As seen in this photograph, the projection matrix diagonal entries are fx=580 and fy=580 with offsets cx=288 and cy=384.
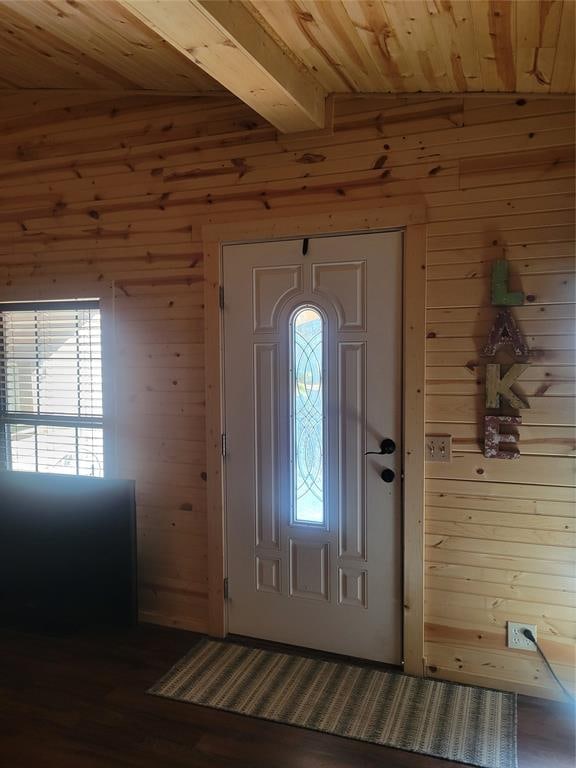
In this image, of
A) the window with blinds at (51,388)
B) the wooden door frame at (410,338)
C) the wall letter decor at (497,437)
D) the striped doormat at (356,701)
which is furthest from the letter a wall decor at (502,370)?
the window with blinds at (51,388)

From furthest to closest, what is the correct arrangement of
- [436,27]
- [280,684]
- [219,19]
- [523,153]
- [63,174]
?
[63,174], [280,684], [523,153], [436,27], [219,19]

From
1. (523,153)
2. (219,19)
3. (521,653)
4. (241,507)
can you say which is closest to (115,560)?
(241,507)

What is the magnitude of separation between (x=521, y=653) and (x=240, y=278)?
7.36ft

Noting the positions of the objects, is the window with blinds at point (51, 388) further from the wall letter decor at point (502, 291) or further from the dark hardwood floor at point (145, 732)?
the wall letter decor at point (502, 291)

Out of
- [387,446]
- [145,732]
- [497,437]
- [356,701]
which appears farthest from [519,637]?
[145,732]

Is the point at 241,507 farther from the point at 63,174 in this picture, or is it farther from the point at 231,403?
the point at 63,174

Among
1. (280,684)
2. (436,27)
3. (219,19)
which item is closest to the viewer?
(219,19)

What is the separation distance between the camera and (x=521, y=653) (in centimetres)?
263

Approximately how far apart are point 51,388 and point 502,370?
2.61 m

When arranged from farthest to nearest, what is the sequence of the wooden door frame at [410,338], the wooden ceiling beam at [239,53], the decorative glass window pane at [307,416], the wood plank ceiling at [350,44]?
the decorative glass window pane at [307,416] → the wooden door frame at [410,338] → the wood plank ceiling at [350,44] → the wooden ceiling beam at [239,53]

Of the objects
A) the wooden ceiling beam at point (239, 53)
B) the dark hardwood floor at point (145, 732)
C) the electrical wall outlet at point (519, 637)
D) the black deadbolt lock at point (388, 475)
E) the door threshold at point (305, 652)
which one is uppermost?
the wooden ceiling beam at point (239, 53)

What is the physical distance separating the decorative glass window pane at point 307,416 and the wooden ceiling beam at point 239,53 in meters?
0.93

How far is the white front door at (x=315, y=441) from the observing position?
2.82 m

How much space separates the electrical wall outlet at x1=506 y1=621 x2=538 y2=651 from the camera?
2.61m
